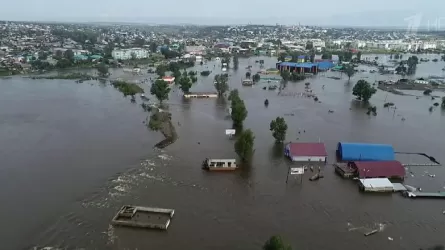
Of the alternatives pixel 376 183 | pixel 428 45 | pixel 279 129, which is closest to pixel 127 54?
pixel 279 129

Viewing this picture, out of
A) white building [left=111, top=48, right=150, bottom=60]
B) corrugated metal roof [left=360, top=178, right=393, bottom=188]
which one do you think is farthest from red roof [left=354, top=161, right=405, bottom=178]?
white building [left=111, top=48, right=150, bottom=60]

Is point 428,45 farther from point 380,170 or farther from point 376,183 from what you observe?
point 376,183

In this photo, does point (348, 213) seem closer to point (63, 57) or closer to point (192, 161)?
point (192, 161)

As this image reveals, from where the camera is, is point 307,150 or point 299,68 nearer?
point 307,150

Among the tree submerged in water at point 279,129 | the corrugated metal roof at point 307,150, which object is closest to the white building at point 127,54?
the tree submerged in water at point 279,129

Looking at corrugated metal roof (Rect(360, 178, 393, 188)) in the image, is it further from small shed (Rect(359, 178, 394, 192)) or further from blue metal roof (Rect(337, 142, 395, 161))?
blue metal roof (Rect(337, 142, 395, 161))

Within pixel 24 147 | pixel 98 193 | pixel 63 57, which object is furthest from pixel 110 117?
pixel 63 57
